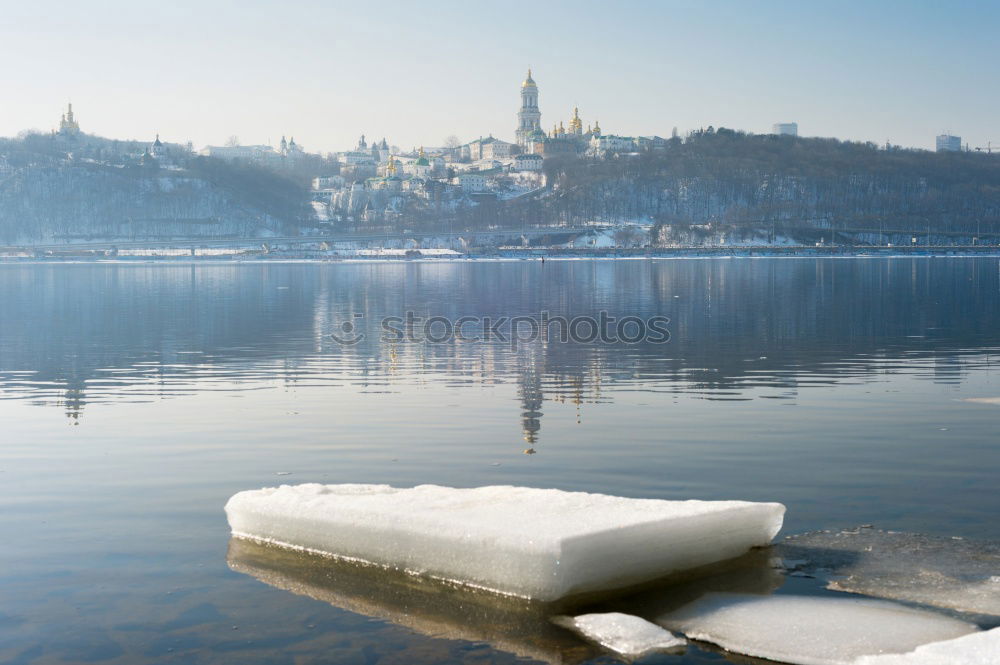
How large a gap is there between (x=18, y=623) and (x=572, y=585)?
4927 millimetres

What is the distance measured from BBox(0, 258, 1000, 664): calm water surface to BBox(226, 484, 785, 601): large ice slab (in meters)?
0.50

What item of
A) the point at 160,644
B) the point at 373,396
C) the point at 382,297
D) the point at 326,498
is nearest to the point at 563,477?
the point at 326,498

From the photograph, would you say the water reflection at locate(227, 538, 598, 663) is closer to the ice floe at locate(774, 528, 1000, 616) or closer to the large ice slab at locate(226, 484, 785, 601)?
the large ice slab at locate(226, 484, 785, 601)

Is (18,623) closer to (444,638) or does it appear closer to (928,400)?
(444,638)

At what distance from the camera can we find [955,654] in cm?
902

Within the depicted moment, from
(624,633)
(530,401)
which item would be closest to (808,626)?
(624,633)

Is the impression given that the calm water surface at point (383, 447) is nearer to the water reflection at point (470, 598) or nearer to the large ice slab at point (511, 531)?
the water reflection at point (470, 598)

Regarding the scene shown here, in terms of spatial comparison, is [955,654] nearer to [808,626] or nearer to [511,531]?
[808,626]

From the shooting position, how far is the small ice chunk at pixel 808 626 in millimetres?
9586

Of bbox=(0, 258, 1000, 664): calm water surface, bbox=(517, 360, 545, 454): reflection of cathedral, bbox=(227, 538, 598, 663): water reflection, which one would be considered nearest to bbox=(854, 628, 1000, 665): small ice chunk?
bbox=(0, 258, 1000, 664): calm water surface

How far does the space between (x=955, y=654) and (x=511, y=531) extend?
3.90 metres

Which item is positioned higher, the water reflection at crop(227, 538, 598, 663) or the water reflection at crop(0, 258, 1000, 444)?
the water reflection at crop(0, 258, 1000, 444)

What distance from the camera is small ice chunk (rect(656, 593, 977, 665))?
9.59m

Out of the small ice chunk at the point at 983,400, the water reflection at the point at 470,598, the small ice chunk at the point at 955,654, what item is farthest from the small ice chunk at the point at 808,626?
the small ice chunk at the point at 983,400
